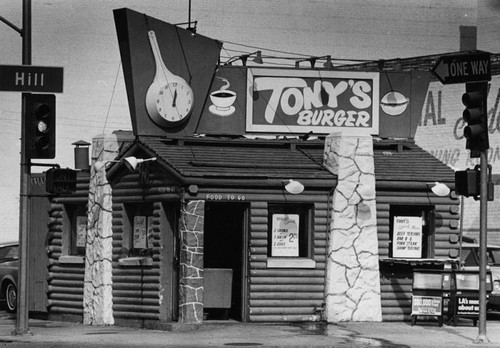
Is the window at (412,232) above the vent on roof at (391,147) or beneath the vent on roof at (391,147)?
beneath

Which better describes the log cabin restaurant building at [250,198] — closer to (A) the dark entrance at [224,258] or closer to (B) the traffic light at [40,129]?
(A) the dark entrance at [224,258]

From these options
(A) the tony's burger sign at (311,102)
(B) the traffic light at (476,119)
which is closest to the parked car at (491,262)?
(A) the tony's burger sign at (311,102)

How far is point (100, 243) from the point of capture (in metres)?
22.4

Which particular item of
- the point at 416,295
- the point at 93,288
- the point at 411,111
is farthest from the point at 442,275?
the point at 93,288

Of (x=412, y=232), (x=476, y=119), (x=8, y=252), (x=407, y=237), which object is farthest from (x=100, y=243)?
(x=476, y=119)

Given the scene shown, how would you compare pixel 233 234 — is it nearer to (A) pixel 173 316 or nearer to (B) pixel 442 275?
(A) pixel 173 316

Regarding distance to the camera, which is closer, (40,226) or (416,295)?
(416,295)

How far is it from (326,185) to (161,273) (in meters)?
3.59

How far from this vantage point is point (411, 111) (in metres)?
23.7

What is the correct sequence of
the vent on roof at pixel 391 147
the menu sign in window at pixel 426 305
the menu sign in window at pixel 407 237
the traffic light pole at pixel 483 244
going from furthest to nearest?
the vent on roof at pixel 391 147 → the menu sign in window at pixel 407 237 → the menu sign in window at pixel 426 305 → the traffic light pole at pixel 483 244

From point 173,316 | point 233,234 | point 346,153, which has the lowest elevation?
point 173,316

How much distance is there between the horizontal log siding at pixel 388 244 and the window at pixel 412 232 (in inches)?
7.0

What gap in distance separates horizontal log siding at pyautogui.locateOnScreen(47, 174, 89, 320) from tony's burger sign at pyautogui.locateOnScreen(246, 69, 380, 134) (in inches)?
156

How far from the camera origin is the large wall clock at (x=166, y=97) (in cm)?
2197
